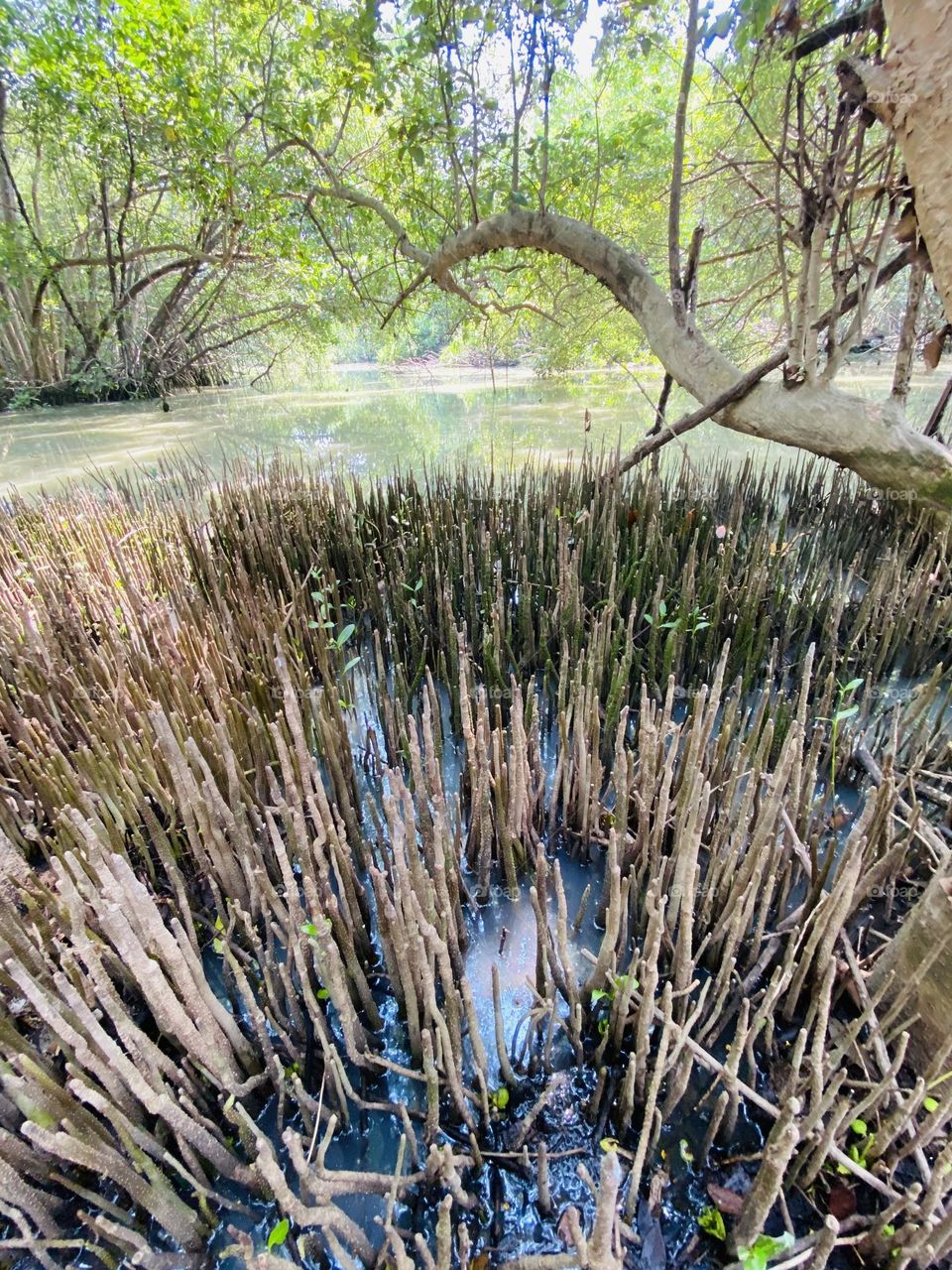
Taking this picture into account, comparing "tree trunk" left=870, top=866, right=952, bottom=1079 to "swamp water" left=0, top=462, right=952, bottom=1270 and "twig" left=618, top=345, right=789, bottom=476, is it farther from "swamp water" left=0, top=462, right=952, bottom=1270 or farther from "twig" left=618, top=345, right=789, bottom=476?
"twig" left=618, top=345, right=789, bottom=476

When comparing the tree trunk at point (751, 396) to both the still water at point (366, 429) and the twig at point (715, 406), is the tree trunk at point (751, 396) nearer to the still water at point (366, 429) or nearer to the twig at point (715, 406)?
the twig at point (715, 406)

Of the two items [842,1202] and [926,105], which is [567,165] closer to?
[926,105]

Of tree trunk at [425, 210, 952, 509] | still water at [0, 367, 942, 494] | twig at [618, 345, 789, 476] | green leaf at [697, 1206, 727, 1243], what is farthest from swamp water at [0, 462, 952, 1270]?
still water at [0, 367, 942, 494]

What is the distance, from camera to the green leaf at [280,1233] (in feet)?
2.70

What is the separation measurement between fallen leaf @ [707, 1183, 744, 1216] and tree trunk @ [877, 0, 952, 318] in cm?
216

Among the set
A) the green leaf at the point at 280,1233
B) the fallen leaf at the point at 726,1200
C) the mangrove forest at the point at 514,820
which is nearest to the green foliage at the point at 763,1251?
Result: the mangrove forest at the point at 514,820

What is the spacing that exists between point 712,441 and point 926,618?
213 inches

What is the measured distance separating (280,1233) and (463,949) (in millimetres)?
521

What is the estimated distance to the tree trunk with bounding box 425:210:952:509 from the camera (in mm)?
2605

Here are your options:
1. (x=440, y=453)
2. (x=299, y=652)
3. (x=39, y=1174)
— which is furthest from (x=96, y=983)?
(x=440, y=453)

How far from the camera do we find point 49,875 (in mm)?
1367

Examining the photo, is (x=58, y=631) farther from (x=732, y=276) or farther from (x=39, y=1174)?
(x=732, y=276)

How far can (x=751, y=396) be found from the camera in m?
3.03

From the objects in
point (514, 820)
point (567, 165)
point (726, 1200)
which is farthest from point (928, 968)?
point (567, 165)
